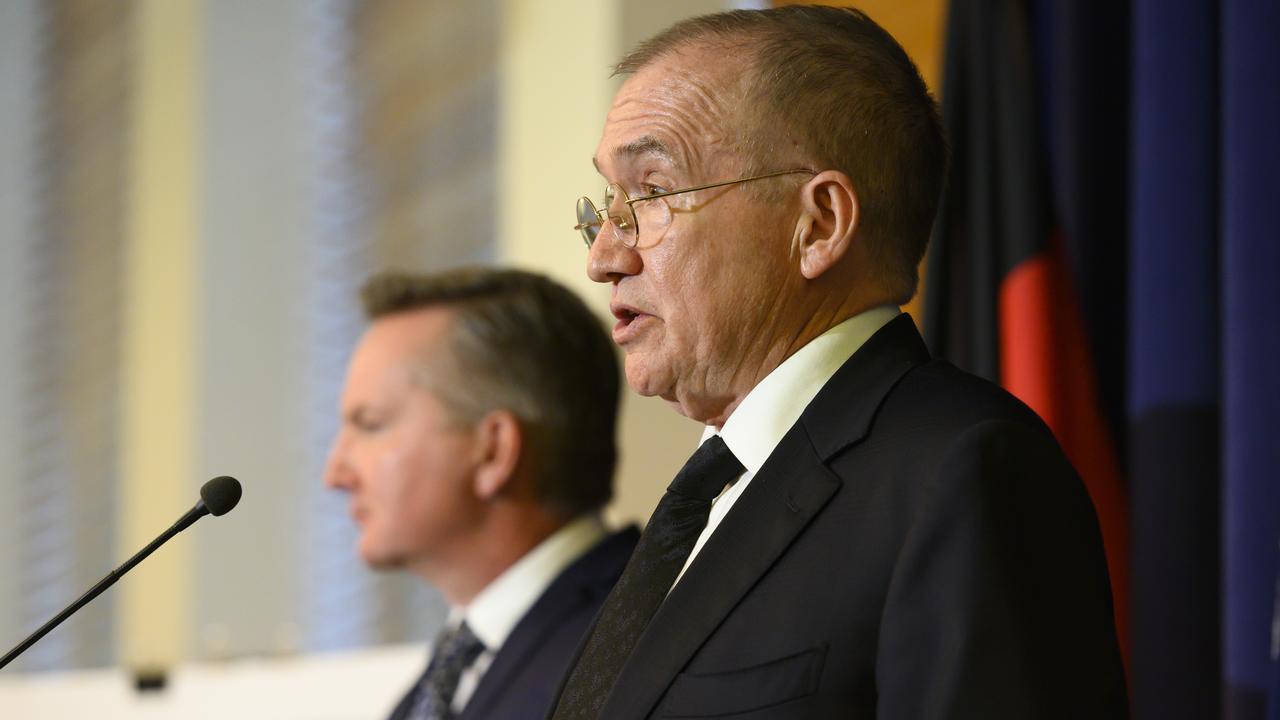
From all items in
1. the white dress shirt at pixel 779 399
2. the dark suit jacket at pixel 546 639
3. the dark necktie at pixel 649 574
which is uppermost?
the white dress shirt at pixel 779 399

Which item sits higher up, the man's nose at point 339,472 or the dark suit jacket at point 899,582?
the dark suit jacket at point 899,582

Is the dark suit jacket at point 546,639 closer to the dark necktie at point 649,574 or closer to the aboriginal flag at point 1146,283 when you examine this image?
the aboriginal flag at point 1146,283

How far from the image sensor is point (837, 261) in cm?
146

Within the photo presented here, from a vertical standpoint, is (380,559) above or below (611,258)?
below

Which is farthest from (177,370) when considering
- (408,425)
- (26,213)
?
(408,425)

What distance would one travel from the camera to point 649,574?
1451 mm

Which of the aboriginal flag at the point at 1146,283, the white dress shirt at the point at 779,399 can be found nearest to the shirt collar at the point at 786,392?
the white dress shirt at the point at 779,399

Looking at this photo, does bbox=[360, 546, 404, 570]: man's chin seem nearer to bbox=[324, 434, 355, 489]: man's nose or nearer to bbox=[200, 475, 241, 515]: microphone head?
bbox=[324, 434, 355, 489]: man's nose

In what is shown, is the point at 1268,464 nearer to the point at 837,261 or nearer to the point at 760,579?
the point at 837,261

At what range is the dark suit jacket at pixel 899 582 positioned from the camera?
1.12 meters

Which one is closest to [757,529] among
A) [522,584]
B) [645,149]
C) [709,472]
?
[709,472]

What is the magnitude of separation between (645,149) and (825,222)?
205mm

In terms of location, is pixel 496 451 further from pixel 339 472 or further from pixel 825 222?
pixel 825 222

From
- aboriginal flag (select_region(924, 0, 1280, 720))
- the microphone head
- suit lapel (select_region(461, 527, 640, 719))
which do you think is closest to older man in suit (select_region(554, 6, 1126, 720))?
the microphone head
